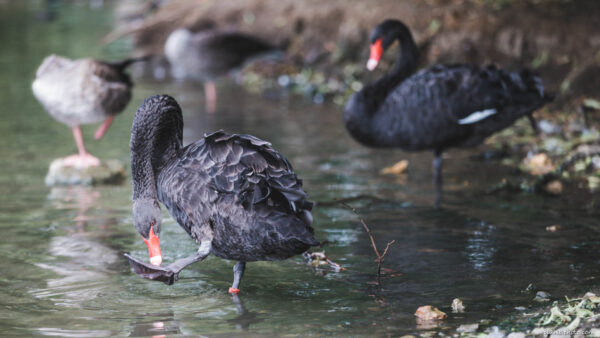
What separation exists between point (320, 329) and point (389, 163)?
15.1 feet

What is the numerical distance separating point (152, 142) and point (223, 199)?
0.74 m

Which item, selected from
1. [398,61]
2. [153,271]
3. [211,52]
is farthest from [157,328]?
[211,52]

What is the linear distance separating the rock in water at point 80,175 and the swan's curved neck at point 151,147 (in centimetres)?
318

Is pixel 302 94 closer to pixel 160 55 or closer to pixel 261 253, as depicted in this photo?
pixel 160 55

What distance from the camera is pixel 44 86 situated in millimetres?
8016

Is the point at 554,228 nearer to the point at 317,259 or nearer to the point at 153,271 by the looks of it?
the point at 317,259

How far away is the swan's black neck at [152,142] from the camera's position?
15.6ft

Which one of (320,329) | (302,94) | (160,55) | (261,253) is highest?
(160,55)

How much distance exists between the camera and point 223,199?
4.43 m

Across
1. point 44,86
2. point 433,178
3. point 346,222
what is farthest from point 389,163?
point 44,86

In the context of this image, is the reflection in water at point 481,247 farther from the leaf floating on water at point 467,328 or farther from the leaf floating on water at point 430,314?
the leaf floating on water at point 467,328

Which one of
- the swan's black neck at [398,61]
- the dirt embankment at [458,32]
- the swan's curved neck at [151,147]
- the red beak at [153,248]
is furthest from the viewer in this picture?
the dirt embankment at [458,32]

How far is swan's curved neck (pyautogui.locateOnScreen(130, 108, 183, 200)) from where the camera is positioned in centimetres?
475

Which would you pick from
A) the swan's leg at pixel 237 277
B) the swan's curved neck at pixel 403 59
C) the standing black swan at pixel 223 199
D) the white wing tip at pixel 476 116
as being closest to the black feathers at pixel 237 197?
the standing black swan at pixel 223 199
